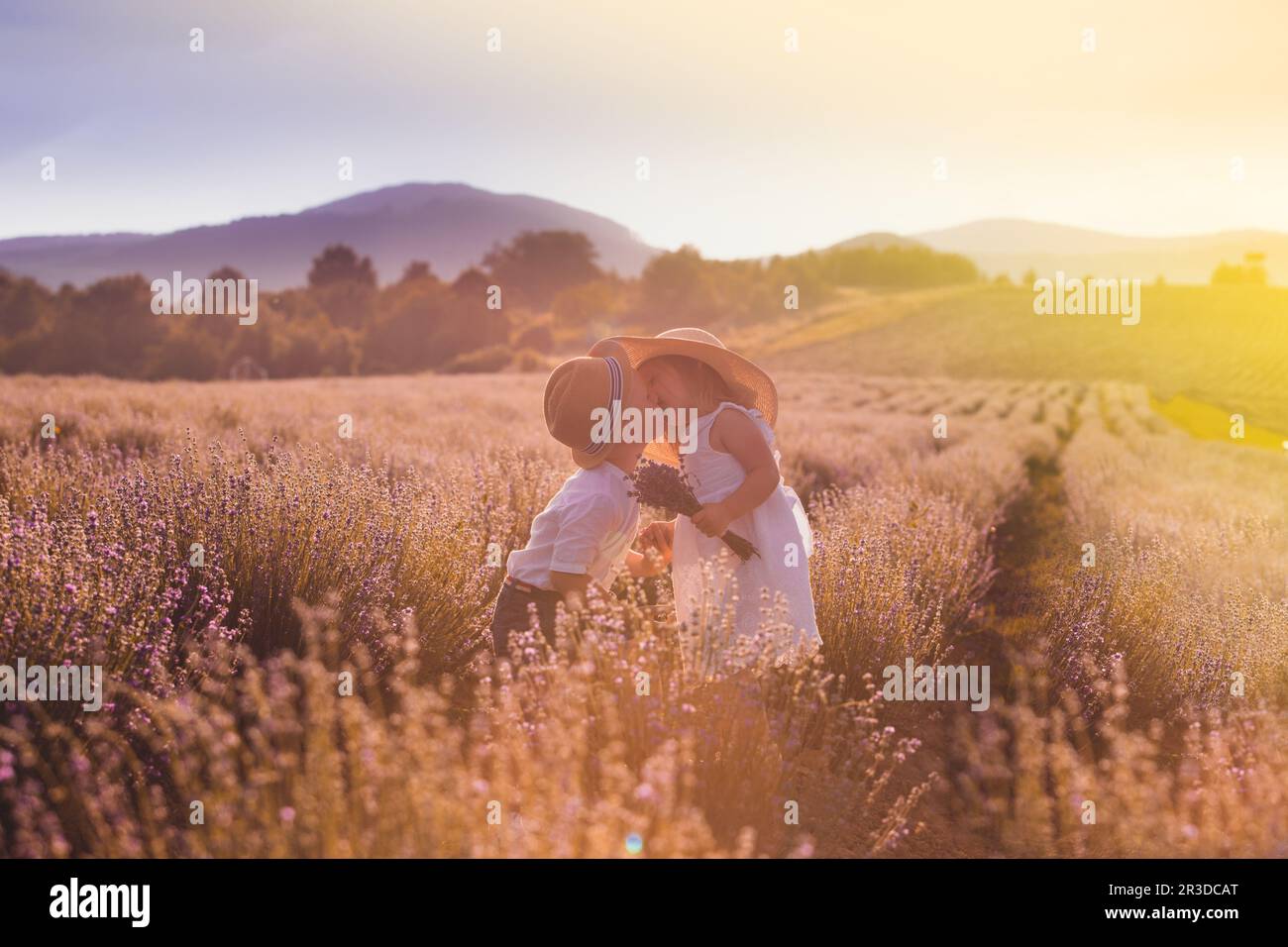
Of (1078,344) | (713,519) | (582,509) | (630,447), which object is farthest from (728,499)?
(1078,344)

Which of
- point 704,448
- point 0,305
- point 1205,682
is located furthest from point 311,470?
point 0,305

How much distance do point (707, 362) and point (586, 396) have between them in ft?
1.79

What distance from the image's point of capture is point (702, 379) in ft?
11.8

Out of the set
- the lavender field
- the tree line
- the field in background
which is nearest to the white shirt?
the lavender field

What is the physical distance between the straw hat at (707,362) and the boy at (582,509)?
0.14 m

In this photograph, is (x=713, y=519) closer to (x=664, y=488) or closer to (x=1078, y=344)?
(x=664, y=488)

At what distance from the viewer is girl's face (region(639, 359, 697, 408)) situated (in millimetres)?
3553

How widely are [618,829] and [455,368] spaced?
4093cm

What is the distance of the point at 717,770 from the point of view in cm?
263

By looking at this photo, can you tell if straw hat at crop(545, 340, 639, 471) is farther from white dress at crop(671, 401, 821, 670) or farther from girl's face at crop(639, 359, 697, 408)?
white dress at crop(671, 401, 821, 670)

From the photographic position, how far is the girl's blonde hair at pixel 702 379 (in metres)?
3.57

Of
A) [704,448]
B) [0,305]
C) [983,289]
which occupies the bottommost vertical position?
[704,448]
